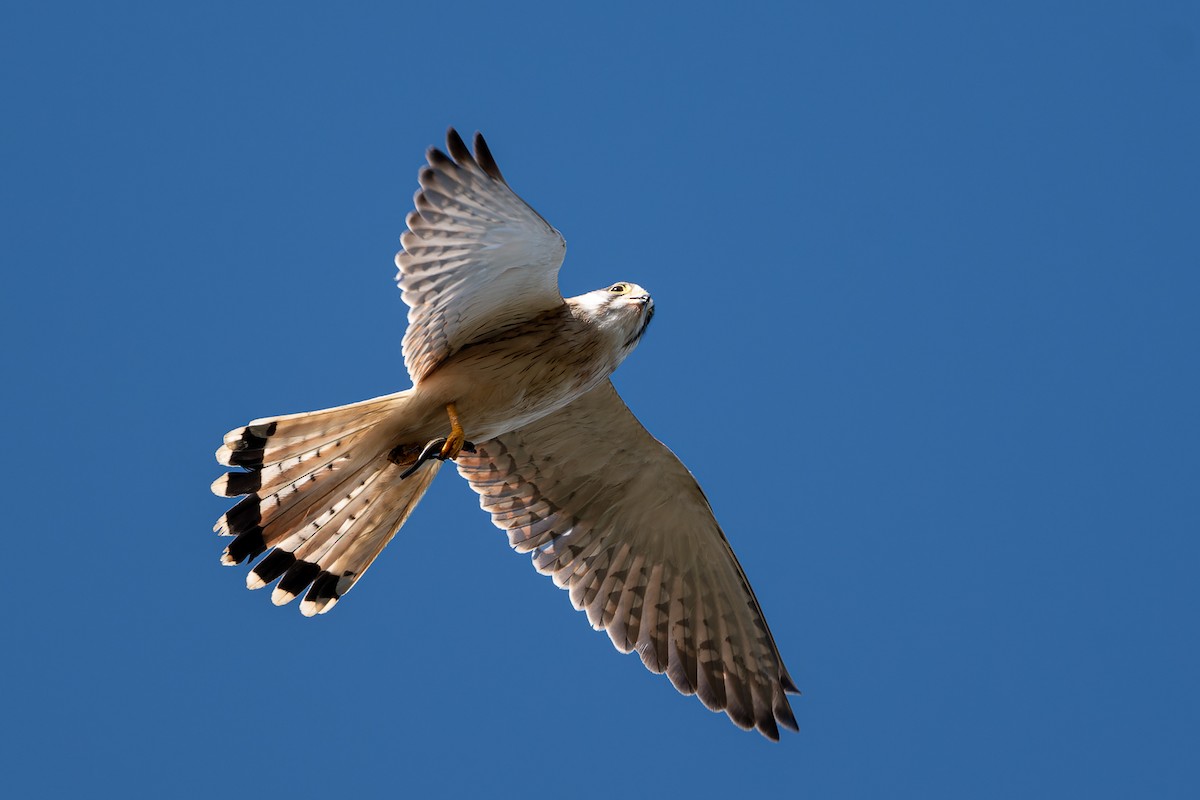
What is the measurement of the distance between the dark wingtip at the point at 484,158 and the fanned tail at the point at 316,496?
4.64 ft

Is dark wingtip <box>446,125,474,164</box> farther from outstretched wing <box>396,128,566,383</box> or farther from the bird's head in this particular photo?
the bird's head

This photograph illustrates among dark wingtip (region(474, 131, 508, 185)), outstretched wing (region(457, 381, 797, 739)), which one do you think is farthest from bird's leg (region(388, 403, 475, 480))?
dark wingtip (region(474, 131, 508, 185))

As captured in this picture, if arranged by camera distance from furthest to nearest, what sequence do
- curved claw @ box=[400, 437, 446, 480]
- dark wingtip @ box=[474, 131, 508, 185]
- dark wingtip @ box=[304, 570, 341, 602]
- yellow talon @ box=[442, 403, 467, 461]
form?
dark wingtip @ box=[304, 570, 341, 602], yellow talon @ box=[442, 403, 467, 461], curved claw @ box=[400, 437, 446, 480], dark wingtip @ box=[474, 131, 508, 185]

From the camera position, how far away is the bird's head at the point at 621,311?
7.18 metres

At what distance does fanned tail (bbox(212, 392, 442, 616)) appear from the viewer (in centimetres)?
713

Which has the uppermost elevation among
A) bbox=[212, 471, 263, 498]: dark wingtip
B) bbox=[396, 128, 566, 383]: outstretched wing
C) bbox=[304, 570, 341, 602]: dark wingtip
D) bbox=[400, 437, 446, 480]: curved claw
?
bbox=[396, 128, 566, 383]: outstretched wing

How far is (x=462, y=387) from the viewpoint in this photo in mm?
7125

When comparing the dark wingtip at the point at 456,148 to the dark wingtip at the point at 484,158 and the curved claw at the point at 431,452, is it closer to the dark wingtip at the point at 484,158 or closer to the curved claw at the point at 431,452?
the dark wingtip at the point at 484,158

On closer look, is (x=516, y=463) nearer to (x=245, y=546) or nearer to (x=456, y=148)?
(x=245, y=546)

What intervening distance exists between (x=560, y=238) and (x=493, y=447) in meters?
2.16

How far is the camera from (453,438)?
7.16m

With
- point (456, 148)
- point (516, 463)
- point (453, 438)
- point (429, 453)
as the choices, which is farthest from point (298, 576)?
point (456, 148)

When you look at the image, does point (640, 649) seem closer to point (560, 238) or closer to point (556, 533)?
point (556, 533)

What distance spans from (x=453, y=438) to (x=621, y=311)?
3.51 ft
